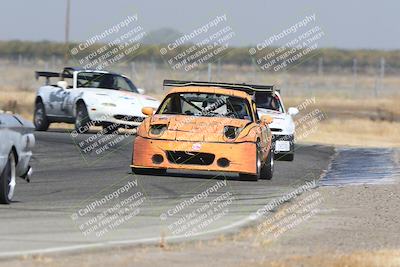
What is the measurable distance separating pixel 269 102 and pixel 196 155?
749 cm

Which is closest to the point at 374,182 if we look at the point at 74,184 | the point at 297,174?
the point at 297,174

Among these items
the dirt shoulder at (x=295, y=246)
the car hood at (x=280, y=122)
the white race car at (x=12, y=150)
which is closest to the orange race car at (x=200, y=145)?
the dirt shoulder at (x=295, y=246)

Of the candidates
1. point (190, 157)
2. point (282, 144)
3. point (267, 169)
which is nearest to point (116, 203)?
point (190, 157)

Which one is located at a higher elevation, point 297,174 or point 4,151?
point 4,151

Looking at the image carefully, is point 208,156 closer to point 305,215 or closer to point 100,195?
point 100,195

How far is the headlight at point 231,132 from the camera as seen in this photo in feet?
54.0

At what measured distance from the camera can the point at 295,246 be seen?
10211 millimetres

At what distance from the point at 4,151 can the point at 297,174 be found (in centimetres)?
796

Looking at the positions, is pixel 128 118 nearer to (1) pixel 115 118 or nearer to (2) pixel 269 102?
(1) pixel 115 118

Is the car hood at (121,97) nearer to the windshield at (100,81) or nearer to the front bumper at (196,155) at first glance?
the windshield at (100,81)

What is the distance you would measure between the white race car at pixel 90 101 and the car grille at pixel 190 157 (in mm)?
10024

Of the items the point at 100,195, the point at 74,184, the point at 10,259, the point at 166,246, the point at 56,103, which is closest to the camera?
the point at 10,259

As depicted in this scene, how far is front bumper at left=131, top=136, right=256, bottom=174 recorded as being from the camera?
16.2 m

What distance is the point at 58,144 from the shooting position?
2283 cm
